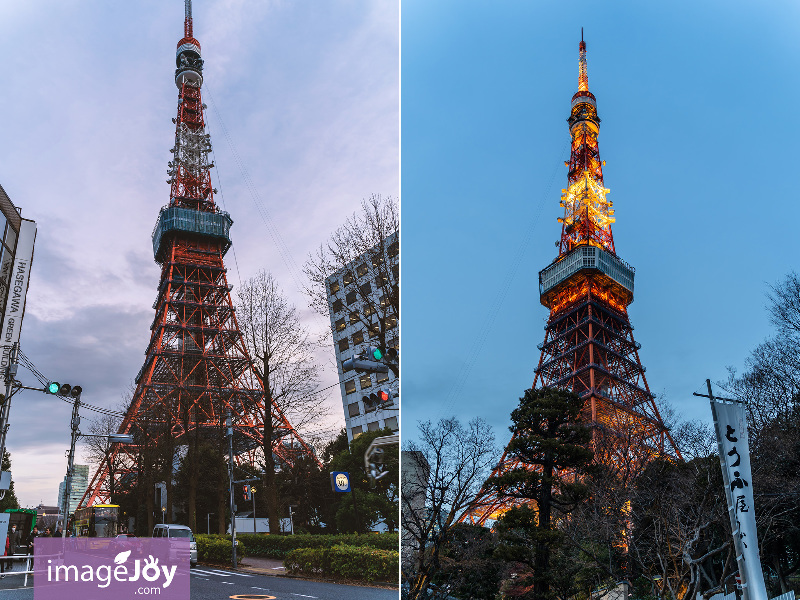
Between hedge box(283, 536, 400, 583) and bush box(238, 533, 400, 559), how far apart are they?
325 millimetres

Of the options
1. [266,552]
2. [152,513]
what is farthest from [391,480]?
[152,513]

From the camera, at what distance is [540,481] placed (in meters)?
13.9

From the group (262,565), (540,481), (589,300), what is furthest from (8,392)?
(589,300)

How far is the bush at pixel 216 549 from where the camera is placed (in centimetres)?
1223

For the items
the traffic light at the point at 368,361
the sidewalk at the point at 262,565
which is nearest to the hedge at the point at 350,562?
the sidewalk at the point at 262,565

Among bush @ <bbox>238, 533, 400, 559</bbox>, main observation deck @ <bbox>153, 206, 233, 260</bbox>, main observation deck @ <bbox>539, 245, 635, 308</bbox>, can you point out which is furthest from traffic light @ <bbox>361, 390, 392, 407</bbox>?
main observation deck @ <bbox>539, 245, 635, 308</bbox>

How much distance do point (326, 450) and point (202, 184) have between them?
1570cm

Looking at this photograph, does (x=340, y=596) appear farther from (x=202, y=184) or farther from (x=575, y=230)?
(x=575, y=230)

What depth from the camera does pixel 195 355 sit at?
2341 cm

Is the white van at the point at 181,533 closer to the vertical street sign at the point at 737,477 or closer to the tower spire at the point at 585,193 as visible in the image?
the vertical street sign at the point at 737,477

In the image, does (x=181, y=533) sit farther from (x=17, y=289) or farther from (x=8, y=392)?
(x=17, y=289)

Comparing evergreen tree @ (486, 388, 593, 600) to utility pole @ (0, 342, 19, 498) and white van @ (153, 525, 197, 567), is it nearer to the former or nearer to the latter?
white van @ (153, 525, 197, 567)

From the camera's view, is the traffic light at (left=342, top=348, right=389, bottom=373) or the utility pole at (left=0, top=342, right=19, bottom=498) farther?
the utility pole at (left=0, top=342, right=19, bottom=498)

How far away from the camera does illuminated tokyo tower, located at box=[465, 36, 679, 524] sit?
97.0 feet
